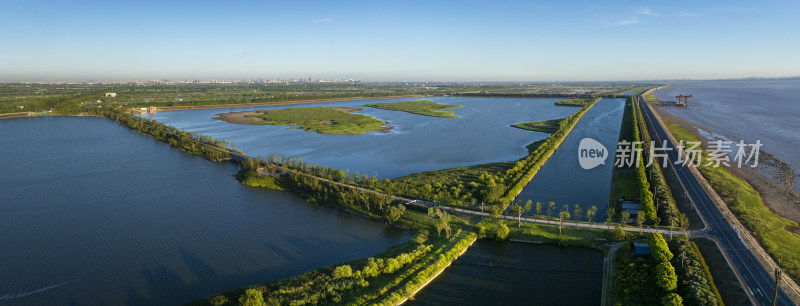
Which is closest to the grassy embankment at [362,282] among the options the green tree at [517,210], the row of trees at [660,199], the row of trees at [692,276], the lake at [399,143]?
the green tree at [517,210]

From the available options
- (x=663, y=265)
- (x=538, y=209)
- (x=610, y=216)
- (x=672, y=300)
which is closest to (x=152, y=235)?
(x=538, y=209)

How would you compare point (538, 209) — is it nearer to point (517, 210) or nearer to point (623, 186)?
point (517, 210)

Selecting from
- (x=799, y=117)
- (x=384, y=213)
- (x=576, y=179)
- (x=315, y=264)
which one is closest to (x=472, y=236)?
(x=384, y=213)

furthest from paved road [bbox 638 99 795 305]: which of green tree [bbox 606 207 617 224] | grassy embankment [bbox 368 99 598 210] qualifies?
grassy embankment [bbox 368 99 598 210]

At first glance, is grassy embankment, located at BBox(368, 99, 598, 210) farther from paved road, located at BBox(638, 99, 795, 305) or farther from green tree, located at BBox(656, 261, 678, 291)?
paved road, located at BBox(638, 99, 795, 305)

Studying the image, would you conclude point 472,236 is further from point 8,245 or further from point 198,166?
point 198,166

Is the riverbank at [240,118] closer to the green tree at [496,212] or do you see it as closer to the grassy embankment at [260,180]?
the grassy embankment at [260,180]
